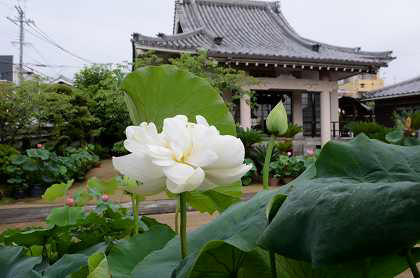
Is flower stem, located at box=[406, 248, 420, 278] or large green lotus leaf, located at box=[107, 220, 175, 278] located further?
large green lotus leaf, located at box=[107, 220, 175, 278]

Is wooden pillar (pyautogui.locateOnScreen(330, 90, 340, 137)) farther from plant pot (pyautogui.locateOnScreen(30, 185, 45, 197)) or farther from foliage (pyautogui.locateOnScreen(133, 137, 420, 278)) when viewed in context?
foliage (pyautogui.locateOnScreen(133, 137, 420, 278))

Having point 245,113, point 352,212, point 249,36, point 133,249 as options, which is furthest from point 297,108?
point 352,212

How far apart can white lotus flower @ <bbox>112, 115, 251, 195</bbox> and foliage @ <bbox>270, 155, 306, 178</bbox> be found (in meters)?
5.96

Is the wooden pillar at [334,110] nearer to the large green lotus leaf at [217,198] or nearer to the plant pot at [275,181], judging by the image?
the plant pot at [275,181]

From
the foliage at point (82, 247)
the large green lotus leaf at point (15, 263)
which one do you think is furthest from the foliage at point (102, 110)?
the large green lotus leaf at point (15, 263)

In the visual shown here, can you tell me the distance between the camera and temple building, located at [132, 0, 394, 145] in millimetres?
8180

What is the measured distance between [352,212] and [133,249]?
375mm

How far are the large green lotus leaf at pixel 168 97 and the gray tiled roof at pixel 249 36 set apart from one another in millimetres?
7251

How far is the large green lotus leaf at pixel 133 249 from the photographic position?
0.52 metres

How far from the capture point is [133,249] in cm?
56

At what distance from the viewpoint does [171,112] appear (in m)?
0.61

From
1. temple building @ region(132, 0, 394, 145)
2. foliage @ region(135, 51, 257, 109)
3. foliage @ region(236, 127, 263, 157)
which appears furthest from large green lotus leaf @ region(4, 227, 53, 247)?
foliage @ region(236, 127, 263, 157)

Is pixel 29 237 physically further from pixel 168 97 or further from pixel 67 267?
pixel 168 97

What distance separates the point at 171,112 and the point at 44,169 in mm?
5944
